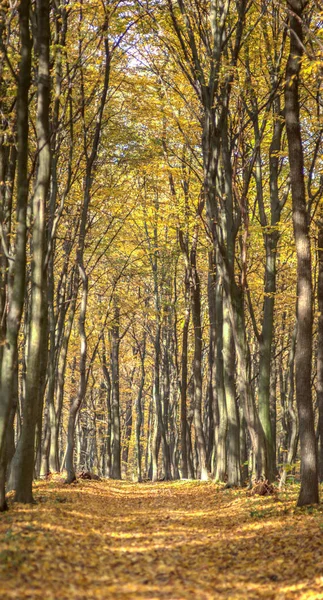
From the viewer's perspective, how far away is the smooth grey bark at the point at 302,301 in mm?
10039

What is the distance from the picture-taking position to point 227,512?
37.8 ft

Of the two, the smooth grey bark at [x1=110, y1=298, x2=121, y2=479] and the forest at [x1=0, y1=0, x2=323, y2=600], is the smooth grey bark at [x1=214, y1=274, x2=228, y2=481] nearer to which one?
the forest at [x1=0, y1=0, x2=323, y2=600]

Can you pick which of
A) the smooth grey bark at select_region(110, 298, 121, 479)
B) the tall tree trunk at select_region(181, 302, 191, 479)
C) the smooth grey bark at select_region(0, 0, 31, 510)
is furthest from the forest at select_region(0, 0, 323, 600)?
the smooth grey bark at select_region(110, 298, 121, 479)

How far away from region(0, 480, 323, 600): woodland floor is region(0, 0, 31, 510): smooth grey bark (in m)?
1.60

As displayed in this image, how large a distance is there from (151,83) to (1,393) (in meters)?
11.1

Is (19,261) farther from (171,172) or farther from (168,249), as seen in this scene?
(168,249)

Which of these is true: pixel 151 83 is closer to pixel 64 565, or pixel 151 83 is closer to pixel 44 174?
pixel 44 174

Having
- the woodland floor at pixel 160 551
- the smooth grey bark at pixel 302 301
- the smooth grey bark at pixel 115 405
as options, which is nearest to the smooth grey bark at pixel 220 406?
the woodland floor at pixel 160 551

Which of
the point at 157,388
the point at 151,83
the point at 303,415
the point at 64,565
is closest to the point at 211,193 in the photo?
the point at 151,83

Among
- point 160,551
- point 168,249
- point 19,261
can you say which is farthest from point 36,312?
point 168,249

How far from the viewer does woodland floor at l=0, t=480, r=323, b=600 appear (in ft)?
18.8

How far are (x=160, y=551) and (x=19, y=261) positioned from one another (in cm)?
460

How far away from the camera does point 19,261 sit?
366 inches

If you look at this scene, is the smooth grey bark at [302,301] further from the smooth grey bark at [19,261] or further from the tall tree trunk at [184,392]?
the tall tree trunk at [184,392]
